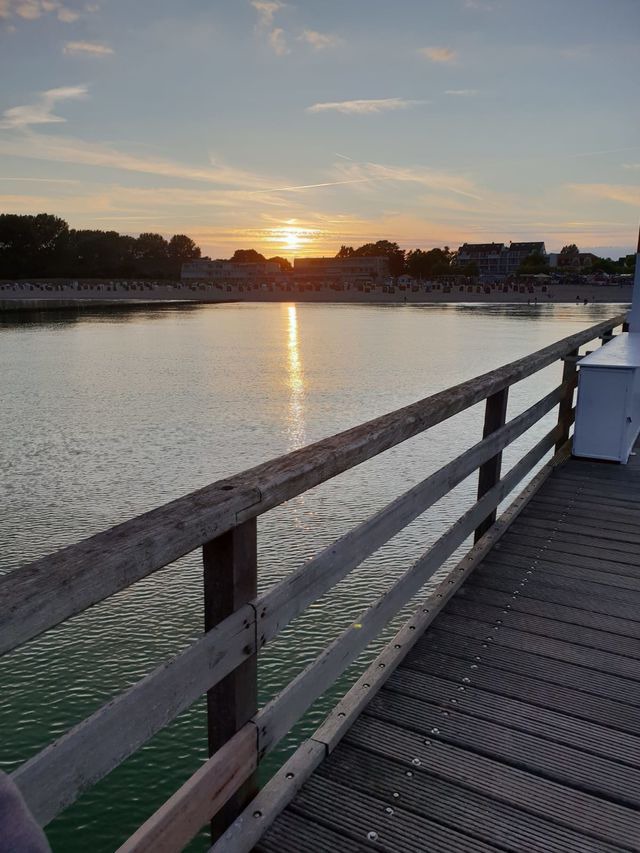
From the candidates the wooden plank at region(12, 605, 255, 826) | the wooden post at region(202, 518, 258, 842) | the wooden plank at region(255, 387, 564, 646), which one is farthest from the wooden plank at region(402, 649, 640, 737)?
the wooden plank at region(12, 605, 255, 826)

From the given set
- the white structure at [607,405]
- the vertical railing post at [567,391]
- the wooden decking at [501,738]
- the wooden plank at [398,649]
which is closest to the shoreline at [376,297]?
the vertical railing post at [567,391]

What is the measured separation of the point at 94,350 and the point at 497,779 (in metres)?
26.7

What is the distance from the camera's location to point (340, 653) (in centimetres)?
253

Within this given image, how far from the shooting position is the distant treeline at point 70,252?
425ft

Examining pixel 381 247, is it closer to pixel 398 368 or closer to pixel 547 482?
pixel 398 368

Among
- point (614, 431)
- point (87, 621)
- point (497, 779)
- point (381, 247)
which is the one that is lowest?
point (87, 621)

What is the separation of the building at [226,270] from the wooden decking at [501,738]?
166629 mm

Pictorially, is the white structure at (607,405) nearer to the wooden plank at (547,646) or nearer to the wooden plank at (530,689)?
the wooden plank at (547,646)

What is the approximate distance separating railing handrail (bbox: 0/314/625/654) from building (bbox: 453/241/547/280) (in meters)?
176

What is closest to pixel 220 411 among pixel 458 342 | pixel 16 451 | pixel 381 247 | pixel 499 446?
pixel 16 451

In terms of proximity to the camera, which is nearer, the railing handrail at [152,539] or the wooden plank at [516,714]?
the railing handrail at [152,539]

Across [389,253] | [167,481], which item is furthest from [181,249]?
[167,481]

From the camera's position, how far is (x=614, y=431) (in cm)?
648

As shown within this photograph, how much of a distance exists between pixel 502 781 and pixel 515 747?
0.20m
